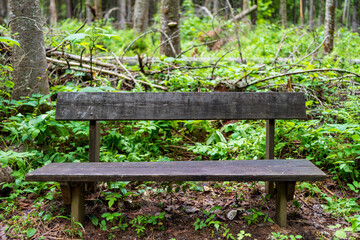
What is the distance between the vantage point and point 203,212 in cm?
280

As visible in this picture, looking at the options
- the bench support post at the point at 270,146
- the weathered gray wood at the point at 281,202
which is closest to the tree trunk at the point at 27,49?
the bench support post at the point at 270,146

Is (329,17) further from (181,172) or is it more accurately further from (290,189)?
(181,172)

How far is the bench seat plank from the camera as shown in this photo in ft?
7.33

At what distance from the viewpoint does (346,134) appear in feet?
10.8

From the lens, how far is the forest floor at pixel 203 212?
2479 mm

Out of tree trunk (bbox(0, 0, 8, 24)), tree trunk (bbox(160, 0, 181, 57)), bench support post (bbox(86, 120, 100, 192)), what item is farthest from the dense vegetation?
tree trunk (bbox(0, 0, 8, 24))

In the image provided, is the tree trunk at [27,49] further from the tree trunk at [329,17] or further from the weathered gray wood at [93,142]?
the tree trunk at [329,17]

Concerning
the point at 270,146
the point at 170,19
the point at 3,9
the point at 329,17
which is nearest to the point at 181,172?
the point at 270,146

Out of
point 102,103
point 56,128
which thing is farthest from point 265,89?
point 56,128

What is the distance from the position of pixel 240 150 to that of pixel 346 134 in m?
1.15

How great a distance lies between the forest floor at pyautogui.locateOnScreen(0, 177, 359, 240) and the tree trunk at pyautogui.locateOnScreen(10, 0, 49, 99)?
61.0 inches

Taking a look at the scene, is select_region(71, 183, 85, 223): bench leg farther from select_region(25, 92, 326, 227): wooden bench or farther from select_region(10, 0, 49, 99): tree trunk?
select_region(10, 0, 49, 99): tree trunk

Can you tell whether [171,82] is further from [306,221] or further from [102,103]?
[306,221]

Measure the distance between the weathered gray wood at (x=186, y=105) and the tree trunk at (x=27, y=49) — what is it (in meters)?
1.23
